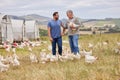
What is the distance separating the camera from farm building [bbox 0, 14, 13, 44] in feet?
113

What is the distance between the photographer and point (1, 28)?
34500 millimetres

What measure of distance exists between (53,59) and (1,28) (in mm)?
20106

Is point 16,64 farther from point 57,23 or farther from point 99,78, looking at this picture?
point 99,78

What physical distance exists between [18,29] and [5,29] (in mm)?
7140

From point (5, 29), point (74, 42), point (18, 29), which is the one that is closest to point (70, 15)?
point (74, 42)

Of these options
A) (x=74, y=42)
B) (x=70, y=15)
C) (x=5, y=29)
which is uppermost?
(x=70, y=15)

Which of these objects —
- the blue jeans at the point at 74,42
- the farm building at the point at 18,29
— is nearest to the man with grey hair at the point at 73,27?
the blue jeans at the point at 74,42

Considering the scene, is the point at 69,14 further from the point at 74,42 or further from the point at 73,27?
the point at 74,42

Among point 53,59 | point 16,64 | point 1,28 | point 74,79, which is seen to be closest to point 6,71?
point 16,64

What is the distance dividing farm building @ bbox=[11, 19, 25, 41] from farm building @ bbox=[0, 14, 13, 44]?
15.1 ft

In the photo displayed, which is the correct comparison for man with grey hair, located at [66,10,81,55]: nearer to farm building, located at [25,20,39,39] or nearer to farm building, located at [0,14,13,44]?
farm building, located at [0,14,13,44]

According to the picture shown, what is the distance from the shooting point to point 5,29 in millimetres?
35312

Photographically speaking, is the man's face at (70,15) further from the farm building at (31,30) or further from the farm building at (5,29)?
the farm building at (31,30)

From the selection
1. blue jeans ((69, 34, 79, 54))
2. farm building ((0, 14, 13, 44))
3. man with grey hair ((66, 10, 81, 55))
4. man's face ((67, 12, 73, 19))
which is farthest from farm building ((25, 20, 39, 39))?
man's face ((67, 12, 73, 19))
